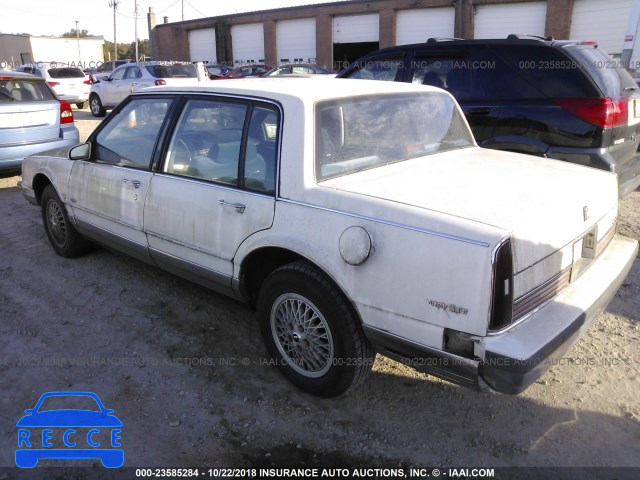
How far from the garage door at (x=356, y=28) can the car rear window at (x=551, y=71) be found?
25334 millimetres

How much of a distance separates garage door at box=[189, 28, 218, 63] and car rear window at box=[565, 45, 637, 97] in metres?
34.7

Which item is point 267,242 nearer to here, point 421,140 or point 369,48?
point 421,140

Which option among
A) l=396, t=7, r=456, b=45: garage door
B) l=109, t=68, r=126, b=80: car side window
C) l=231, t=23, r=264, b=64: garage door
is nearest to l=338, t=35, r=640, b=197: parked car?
l=109, t=68, r=126, b=80: car side window

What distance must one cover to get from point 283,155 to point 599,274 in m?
1.88

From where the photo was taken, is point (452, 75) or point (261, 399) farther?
point (452, 75)

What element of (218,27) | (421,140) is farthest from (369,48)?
(421,140)

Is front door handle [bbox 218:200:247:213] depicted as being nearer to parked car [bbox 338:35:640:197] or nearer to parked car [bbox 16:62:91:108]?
parked car [bbox 338:35:640:197]

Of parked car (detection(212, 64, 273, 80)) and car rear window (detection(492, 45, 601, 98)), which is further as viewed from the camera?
parked car (detection(212, 64, 273, 80))

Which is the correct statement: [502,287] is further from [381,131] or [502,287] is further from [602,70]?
[602,70]

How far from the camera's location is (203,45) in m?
37.9

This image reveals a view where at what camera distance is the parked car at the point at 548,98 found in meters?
4.84

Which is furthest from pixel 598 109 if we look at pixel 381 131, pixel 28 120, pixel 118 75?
pixel 118 75

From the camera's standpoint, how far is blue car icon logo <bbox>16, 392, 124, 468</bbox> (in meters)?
2.68

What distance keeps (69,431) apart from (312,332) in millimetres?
1395
